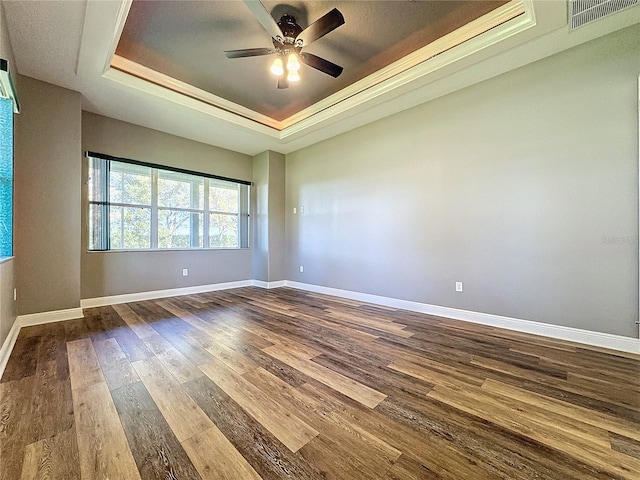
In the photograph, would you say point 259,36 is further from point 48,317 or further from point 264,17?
point 48,317

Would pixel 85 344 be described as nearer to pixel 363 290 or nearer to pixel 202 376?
pixel 202 376

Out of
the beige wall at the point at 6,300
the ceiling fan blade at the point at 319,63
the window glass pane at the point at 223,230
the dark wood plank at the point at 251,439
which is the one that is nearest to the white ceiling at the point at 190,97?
the ceiling fan blade at the point at 319,63

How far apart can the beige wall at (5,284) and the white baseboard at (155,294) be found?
3.97ft

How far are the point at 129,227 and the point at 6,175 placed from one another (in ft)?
5.79

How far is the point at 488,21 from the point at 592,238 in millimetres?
2278

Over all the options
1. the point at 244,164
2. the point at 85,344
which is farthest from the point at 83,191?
the point at 244,164

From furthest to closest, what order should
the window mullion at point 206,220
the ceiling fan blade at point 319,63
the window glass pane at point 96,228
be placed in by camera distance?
1. the window mullion at point 206,220
2. the window glass pane at point 96,228
3. the ceiling fan blade at point 319,63

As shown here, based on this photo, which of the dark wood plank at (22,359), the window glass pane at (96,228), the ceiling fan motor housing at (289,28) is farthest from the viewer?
the window glass pane at (96,228)

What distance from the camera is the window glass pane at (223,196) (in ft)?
16.9

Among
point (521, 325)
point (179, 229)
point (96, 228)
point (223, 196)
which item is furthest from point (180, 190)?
point (521, 325)

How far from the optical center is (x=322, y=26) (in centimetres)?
225

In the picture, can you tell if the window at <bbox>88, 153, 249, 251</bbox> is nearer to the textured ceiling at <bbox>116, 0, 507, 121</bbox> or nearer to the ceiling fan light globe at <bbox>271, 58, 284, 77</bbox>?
the textured ceiling at <bbox>116, 0, 507, 121</bbox>

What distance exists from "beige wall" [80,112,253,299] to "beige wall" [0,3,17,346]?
1.21 m

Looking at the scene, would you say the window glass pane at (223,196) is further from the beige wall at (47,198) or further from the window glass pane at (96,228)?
the beige wall at (47,198)
